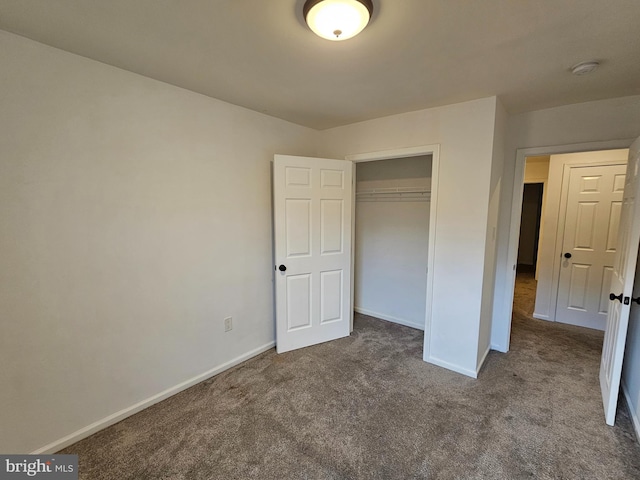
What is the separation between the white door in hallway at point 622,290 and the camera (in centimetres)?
184

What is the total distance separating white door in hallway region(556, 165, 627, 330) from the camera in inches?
133

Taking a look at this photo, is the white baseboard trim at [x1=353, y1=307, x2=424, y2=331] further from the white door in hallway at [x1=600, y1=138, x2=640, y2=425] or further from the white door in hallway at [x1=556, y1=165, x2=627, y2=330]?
the white door in hallway at [x1=556, y1=165, x2=627, y2=330]

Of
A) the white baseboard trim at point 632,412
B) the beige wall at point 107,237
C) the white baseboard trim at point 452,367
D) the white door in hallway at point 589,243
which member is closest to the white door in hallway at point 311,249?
the beige wall at point 107,237

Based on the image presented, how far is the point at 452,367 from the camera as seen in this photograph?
260 centimetres

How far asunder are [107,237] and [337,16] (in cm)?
188

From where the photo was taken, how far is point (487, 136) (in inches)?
89.5

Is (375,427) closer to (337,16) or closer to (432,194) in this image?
(432,194)

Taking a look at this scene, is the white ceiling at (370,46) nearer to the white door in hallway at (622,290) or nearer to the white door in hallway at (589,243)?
the white door in hallway at (622,290)

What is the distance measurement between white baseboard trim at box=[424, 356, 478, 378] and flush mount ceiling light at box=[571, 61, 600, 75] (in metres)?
2.40

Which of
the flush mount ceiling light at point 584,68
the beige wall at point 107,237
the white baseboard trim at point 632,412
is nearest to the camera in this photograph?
the beige wall at point 107,237

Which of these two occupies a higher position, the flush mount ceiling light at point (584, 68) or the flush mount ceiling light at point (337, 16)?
the flush mount ceiling light at point (584, 68)

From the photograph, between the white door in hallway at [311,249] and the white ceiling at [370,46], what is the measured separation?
784 mm

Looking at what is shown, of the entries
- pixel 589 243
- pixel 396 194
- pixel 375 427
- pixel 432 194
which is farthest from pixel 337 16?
pixel 589 243

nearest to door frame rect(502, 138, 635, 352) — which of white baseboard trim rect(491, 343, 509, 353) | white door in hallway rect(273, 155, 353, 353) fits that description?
white baseboard trim rect(491, 343, 509, 353)
